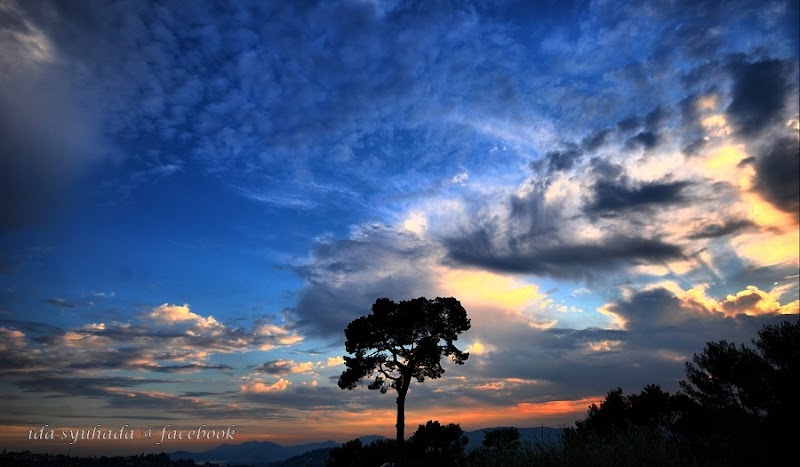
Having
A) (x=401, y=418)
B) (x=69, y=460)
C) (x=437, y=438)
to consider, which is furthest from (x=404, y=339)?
(x=69, y=460)

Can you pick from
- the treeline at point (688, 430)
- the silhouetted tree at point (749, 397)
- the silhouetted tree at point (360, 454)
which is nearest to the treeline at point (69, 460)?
the silhouetted tree at point (360, 454)

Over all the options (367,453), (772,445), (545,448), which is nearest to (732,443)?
(772,445)

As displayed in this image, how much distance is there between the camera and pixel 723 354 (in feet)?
121

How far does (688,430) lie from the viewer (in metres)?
34.0

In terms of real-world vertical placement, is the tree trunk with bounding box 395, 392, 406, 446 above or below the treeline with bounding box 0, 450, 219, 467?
above

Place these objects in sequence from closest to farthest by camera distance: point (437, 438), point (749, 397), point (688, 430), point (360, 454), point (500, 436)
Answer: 1. point (749, 397)
2. point (688, 430)
3. point (360, 454)
4. point (437, 438)
5. point (500, 436)

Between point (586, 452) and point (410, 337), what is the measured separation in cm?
2552

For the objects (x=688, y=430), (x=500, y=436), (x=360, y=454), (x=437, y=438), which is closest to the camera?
(x=688, y=430)

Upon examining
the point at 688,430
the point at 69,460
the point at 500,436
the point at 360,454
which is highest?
the point at 688,430

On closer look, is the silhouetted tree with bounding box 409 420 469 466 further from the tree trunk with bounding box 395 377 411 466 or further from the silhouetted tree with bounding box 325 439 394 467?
the tree trunk with bounding box 395 377 411 466

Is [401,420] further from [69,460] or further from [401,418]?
[69,460]

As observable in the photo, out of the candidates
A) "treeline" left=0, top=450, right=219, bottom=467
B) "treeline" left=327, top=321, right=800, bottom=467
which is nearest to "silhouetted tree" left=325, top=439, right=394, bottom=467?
"treeline" left=327, top=321, right=800, bottom=467

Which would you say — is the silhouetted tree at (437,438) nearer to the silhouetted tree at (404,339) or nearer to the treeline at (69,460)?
the silhouetted tree at (404,339)

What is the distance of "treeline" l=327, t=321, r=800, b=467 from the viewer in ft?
37.2
